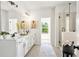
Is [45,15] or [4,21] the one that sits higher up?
[45,15]

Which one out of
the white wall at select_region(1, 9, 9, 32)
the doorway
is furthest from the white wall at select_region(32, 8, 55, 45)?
the white wall at select_region(1, 9, 9, 32)

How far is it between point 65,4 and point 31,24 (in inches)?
105

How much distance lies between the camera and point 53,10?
28.1ft

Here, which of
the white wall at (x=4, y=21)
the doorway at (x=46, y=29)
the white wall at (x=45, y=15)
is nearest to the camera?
the white wall at (x=4, y=21)

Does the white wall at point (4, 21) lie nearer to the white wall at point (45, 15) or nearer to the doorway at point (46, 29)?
the white wall at point (45, 15)

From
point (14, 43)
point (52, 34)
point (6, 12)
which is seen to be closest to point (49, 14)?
point (52, 34)

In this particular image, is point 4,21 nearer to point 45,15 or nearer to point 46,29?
point 45,15

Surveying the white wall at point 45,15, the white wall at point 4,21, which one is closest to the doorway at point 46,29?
the white wall at point 45,15

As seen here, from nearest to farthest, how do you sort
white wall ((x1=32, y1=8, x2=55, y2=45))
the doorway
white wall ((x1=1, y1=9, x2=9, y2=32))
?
white wall ((x1=1, y1=9, x2=9, y2=32)) → white wall ((x1=32, y1=8, x2=55, y2=45)) → the doorway

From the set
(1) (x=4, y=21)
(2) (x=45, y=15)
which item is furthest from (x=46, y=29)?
(1) (x=4, y=21)

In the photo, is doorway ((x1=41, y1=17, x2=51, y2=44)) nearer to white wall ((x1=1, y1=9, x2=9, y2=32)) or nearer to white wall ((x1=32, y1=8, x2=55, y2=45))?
white wall ((x1=32, y1=8, x2=55, y2=45))

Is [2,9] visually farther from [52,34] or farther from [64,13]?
[52,34]

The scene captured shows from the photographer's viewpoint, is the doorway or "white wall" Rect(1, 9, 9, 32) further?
the doorway

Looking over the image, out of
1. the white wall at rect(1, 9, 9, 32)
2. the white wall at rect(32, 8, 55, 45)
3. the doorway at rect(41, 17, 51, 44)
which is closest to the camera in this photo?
the white wall at rect(1, 9, 9, 32)
